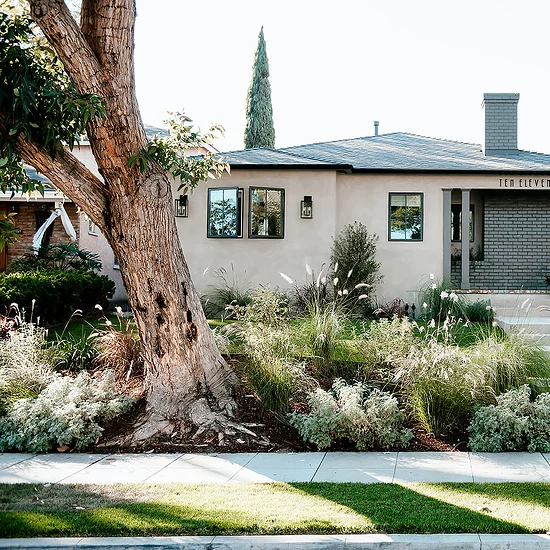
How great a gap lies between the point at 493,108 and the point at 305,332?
39.0ft

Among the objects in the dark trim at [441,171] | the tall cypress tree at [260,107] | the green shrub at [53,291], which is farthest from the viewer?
the tall cypress tree at [260,107]

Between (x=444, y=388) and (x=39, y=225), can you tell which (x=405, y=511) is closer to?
(x=444, y=388)

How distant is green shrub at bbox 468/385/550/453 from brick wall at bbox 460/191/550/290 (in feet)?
37.0

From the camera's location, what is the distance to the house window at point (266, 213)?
16.4 m

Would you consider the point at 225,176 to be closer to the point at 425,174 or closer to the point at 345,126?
the point at 425,174

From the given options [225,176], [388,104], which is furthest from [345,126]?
[225,176]

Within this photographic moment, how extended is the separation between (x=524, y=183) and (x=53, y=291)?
11.1 metres

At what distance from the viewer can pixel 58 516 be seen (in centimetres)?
491

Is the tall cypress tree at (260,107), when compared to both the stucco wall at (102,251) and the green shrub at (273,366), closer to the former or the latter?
the stucco wall at (102,251)

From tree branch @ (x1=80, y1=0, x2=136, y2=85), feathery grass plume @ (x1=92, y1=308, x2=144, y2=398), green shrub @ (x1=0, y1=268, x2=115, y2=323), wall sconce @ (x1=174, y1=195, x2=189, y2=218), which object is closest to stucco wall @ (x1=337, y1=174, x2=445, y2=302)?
wall sconce @ (x1=174, y1=195, x2=189, y2=218)

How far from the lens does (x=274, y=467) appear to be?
6.47 meters

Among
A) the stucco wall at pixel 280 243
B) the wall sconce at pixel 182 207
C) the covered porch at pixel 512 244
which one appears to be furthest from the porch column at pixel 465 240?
the wall sconce at pixel 182 207

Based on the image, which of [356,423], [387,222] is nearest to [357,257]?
[387,222]

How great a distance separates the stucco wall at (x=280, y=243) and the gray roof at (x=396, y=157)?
0.45m
